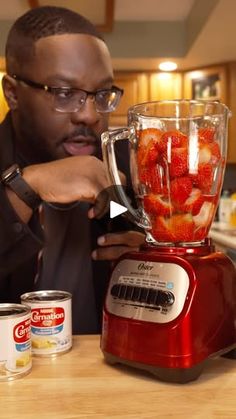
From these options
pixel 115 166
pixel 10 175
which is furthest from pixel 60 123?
pixel 115 166

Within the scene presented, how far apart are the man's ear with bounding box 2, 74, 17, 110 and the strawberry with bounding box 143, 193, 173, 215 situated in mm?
596

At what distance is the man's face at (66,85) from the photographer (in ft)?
3.45

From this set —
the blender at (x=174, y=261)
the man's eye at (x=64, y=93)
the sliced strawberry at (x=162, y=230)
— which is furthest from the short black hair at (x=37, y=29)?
the sliced strawberry at (x=162, y=230)

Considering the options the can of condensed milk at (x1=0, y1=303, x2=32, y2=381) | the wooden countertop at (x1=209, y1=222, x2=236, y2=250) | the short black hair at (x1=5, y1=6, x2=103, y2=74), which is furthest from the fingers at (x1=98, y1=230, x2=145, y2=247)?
the wooden countertop at (x1=209, y1=222, x2=236, y2=250)

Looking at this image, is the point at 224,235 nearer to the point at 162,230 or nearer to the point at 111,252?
the point at 111,252

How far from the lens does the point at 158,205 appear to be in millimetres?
661

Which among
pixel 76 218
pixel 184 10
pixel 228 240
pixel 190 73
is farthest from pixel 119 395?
pixel 190 73

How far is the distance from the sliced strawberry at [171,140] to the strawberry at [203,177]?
0.04 metres

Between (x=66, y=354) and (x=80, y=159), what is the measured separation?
31 cm

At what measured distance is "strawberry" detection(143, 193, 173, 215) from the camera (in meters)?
0.65

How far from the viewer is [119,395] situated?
565 mm

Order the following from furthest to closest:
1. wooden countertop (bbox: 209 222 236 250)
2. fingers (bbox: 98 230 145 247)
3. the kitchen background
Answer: the kitchen background < wooden countertop (bbox: 209 222 236 250) < fingers (bbox: 98 230 145 247)
